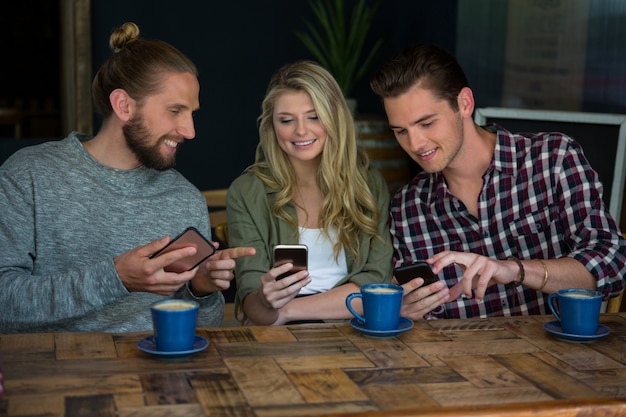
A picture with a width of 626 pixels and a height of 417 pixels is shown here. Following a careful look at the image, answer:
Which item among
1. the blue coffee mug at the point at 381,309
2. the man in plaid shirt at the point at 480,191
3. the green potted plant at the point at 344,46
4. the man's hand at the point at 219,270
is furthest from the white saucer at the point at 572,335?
the green potted plant at the point at 344,46

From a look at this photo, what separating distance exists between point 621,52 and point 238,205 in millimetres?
1699

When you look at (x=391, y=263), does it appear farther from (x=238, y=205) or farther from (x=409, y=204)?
(x=238, y=205)

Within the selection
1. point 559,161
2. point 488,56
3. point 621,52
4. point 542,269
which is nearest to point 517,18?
point 488,56

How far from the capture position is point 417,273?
1896 mm

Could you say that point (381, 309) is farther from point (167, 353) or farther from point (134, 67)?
point (134, 67)

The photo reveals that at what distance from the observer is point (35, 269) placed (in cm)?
208

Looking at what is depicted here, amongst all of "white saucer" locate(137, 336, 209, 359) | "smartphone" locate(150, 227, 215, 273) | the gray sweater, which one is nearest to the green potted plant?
the gray sweater

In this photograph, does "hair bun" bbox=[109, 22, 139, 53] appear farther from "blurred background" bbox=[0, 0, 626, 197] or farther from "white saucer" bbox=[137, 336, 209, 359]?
"white saucer" bbox=[137, 336, 209, 359]

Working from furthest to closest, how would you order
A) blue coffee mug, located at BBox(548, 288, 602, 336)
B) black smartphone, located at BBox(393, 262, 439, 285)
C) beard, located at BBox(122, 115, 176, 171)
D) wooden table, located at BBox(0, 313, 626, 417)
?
beard, located at BBox(122, 115, 176, 171) < black smartphone, located at BBox(393, 262, 439, 285) < blue coffee mug, located at BBox(548, 288, 602, 336) < wooden table, located at BBox(0, 313, 626, 417)

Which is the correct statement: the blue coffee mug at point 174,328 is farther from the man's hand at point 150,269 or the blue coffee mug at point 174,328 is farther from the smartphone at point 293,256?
the smartphone at point 293,256

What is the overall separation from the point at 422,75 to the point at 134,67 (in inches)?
30.1

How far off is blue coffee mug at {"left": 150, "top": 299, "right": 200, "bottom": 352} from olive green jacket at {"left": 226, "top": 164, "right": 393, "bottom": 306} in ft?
2.87

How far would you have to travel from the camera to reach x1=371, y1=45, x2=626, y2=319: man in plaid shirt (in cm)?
221

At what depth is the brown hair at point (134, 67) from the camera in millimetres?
2195
